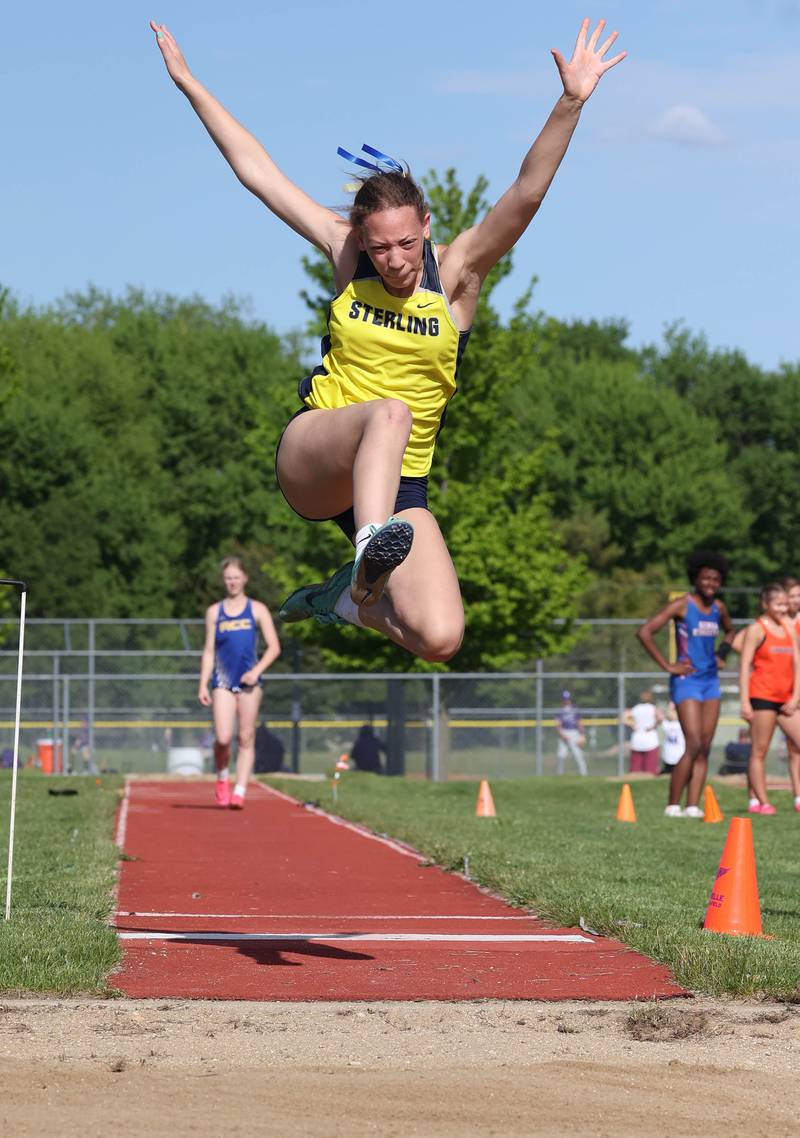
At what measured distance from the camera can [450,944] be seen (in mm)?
6828

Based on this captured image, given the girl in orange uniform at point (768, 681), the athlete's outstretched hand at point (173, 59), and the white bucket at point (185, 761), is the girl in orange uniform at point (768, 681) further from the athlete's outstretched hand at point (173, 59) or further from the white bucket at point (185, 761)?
the white bucket at point (185, 761)

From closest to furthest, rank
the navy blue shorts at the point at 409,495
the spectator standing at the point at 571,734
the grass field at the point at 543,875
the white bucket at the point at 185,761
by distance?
1. the grass field at the point at 543,875
2. the navy blue shorts at the point at 409,495
3. the white bucket at the point at 185,761
4. the spectator standing at the point at 571,734

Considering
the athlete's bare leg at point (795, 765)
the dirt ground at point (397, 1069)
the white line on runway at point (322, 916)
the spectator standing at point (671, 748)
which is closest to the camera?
the dirt ground at point (397, 1069)

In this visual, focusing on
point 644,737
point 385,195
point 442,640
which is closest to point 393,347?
point 385,195

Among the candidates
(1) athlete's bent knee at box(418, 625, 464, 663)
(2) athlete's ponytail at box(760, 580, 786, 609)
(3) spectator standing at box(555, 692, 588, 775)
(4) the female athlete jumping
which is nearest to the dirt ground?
(1) athlete's bent knee at box(418, 625, 464, 663)

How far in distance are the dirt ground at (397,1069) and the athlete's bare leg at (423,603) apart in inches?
50.9

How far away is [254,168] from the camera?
6473 mm

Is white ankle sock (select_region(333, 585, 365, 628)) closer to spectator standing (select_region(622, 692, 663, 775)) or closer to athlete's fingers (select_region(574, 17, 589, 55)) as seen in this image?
athlete's fingers (select_region(574, 17, 589, 55))

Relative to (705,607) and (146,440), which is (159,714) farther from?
(146,440)

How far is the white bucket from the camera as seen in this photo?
2725cm

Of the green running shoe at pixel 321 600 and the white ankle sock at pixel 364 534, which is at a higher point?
the white ankle sock at pixel 364 534

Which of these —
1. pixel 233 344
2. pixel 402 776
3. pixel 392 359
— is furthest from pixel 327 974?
pixel 233 344

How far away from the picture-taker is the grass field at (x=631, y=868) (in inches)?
239

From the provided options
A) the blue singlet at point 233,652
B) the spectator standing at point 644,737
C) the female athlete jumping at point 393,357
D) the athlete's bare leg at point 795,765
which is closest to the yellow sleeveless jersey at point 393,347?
the female athlete jumping at point 393,357
